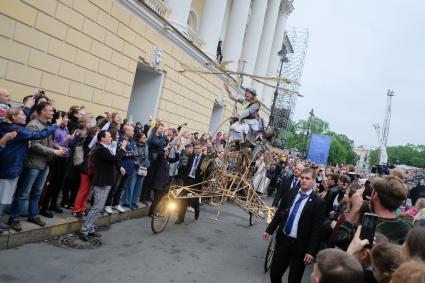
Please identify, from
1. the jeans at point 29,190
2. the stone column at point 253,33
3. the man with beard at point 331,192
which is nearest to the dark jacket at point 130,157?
the jeans at point 29,190

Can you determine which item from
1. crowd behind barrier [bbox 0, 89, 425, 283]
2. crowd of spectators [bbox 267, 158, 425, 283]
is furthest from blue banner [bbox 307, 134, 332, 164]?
crowd of spectators [bbox 267, 158, 425, 283]

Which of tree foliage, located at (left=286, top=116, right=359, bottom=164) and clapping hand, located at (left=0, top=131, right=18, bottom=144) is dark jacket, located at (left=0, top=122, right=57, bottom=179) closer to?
clapping hand, located at (left=0, top=131, right=18, bottom=144)

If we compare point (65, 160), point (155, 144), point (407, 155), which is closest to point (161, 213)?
point (155, 144)

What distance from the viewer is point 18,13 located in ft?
26.7

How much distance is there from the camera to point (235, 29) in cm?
2334

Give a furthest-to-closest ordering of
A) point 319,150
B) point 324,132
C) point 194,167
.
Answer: point 324,132 → point 319,150 → point 194,167

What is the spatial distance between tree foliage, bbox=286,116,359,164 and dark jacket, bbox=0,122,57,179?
63.9 metres

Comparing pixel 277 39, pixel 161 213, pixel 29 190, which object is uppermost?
pixel 277 39

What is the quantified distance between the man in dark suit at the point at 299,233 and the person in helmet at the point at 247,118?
111 inches

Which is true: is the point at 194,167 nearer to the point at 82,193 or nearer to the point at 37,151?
the point at 82,193

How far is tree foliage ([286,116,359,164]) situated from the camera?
86312 mm

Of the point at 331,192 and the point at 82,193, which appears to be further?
the point at 331,192

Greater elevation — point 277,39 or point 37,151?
point 277,39

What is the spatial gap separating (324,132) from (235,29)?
316 ft
